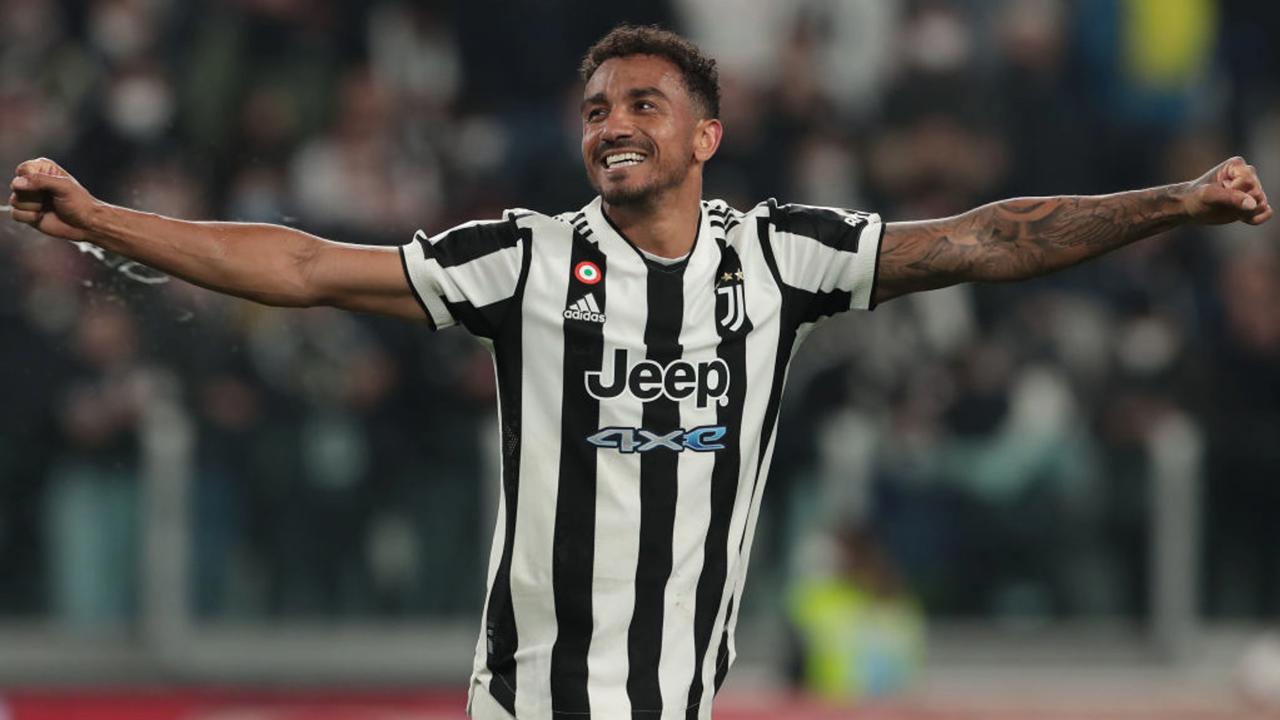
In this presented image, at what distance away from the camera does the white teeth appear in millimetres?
4453

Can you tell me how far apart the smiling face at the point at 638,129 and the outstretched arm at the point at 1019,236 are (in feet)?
1.76

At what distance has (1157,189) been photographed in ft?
14.9

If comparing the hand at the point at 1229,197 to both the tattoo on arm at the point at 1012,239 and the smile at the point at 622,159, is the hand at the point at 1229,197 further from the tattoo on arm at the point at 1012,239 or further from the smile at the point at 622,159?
the smile at the point at 622,159

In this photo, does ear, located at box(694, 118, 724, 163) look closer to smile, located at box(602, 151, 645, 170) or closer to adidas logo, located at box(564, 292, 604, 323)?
smile, located at box(602, 151, 645, 170)

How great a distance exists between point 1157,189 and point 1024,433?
19.9 feet

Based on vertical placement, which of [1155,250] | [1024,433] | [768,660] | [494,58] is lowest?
[768,660]

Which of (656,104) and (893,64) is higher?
(893,64)

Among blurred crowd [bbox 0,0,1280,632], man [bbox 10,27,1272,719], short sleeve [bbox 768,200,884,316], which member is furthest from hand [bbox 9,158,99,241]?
blurred crowd [bbox 0,0,1280,632]

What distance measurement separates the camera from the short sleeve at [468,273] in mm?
4484

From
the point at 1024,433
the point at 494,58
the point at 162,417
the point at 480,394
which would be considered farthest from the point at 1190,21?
the point at 162,417

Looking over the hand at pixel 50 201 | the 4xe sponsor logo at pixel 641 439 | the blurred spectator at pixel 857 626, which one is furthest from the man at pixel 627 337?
the blurred spectator at pixel 857 626

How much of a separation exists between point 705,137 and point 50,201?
4.73 feet

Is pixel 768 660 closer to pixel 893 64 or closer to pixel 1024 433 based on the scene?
pixel 1024 433

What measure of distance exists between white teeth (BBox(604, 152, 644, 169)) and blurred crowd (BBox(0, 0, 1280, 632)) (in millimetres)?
4532
